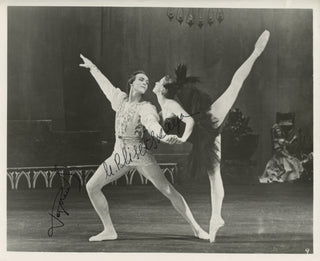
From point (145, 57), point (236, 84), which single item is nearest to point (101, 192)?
point (145, 57)

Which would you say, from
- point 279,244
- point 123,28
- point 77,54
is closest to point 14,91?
point 77,54

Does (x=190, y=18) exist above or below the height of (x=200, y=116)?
above

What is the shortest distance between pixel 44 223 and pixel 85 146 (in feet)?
2.78

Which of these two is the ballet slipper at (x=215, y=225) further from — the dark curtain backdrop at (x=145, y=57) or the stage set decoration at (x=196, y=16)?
the stage set decoration at (x=196, y=16)

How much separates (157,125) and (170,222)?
3.10 ft

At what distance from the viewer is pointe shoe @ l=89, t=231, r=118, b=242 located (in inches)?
196

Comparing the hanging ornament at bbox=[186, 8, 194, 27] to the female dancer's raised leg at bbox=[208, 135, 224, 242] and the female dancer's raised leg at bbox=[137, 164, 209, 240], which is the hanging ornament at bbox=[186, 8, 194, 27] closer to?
the female dancer's raised leg at bbox=[208, 135, 224, 242]

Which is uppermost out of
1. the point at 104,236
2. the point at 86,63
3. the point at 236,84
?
the point at 86,63

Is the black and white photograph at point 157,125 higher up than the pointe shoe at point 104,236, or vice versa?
the black and white photograph at point 157,125

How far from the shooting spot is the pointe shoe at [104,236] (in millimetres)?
4969

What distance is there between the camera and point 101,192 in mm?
5016

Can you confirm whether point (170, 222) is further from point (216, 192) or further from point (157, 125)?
point (157, 125)

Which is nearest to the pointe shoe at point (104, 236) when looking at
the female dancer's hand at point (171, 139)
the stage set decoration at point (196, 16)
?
the female dancer's hand at point (171, 139)
